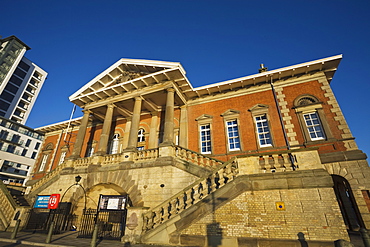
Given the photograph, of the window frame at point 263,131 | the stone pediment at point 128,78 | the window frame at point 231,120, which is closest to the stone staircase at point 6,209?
the stone pediment at point 128,78

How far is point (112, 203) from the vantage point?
9859 mm

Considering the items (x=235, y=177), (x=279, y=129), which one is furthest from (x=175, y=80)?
(x=235, y=177)

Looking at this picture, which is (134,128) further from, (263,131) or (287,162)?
(287,162)

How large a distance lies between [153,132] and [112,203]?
7.97 m

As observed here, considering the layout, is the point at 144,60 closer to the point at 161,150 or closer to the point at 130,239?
the point at 161,150

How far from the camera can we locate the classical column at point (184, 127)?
15367mm

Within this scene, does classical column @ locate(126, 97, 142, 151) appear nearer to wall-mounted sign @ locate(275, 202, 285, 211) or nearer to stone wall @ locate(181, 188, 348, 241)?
stone wall @ locate(181, 188, 348, 241)

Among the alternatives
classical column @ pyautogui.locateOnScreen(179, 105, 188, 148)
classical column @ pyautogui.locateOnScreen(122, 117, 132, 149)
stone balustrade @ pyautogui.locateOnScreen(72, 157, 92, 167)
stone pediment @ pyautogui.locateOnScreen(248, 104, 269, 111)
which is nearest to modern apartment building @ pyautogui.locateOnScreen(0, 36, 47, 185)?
classical column @ pyautogui.locateOnScreen(122, 117, 132, 149)

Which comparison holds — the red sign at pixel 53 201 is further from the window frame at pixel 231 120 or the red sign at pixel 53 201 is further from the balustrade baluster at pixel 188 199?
the window frame at pixel 231 120

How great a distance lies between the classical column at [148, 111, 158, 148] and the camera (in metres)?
16.4

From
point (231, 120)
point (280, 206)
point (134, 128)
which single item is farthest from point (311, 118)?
point (134, 128)

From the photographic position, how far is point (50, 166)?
2264 centimetres

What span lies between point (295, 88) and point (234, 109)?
4.69 metres

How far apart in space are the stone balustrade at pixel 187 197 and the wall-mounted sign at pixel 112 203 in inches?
101
